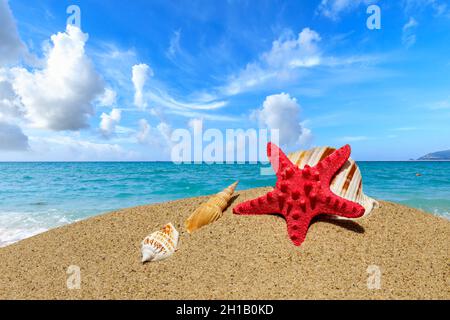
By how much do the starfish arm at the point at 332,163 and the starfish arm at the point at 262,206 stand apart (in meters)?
0.73

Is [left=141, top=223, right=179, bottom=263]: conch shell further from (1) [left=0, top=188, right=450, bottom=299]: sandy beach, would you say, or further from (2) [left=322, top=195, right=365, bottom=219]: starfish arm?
(2) [left=322, top=195, right=365, bottom=219]: starfish arm

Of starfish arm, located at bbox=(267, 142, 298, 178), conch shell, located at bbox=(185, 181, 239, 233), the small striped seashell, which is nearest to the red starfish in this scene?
starfish arm, located at bbox=(267, 142, 298, 178)

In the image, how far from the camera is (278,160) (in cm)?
403

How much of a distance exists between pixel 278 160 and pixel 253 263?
62.1 inches

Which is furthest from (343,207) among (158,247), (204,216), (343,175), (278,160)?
(158,247)

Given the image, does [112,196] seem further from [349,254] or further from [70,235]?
[349,254]

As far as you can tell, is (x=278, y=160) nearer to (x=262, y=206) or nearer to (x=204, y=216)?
(x=262, y=206)

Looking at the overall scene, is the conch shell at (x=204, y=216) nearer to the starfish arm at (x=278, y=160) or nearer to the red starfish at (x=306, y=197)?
the red starfish at (x=306, y=197)

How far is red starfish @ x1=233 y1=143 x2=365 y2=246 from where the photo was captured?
3510 mm

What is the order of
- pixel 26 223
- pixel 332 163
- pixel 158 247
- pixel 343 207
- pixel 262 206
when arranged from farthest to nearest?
pixel 26 223 → pixel 262 206 → pixel 332 163 → pixel 343 207 → pixel 158 247
